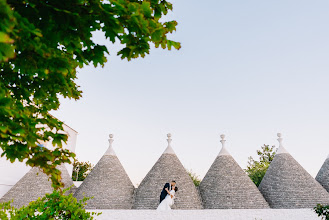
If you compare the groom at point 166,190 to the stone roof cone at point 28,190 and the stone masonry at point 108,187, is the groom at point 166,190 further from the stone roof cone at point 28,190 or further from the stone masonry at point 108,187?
the stone roof cone at point 28,190

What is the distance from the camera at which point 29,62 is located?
2172 millimetres

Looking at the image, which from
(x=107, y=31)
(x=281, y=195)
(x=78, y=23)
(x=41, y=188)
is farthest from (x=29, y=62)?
(x=281, y=195)

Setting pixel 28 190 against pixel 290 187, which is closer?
pixel 28 190

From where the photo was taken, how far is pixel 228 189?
11844 millimetres

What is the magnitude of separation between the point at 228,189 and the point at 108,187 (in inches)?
220

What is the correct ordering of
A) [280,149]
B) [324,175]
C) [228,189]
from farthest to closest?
1. [280,149]
2. [324,175]
3. [228,189]

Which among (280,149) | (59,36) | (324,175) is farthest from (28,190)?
(324,175)

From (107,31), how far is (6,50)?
96 centimetres

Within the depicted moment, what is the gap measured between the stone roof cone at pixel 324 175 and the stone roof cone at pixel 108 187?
9.92 metres

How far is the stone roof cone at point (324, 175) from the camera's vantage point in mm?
13228

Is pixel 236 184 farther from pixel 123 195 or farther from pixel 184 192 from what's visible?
pixel 123 195

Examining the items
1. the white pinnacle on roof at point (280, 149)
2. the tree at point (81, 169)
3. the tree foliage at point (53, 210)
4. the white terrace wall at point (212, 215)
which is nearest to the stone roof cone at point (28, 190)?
the white terrace wall at point (212, 215)

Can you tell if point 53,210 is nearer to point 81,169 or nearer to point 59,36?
point 59,36

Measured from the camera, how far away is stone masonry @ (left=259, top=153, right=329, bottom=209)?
11461mm
